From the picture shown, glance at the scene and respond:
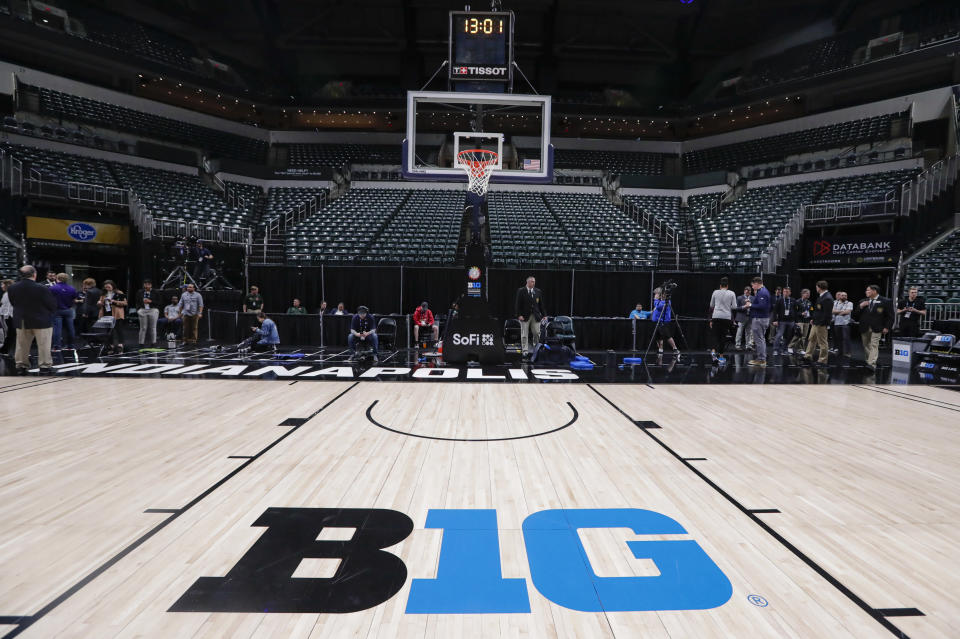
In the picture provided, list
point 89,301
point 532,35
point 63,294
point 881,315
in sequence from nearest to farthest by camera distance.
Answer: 1. point 63,294
2. point 881,315
3. point 89,301
4. point 532,35

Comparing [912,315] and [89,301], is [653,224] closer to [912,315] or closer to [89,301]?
[912,315]

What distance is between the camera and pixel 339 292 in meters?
13.3

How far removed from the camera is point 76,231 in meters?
15.9

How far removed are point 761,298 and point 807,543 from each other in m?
7.15

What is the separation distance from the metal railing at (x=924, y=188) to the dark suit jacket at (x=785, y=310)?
7216 mm

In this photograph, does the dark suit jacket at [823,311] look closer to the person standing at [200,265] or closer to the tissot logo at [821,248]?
the tissot logo at [821,248]

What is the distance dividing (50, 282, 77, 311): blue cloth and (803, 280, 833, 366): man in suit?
46.0 feet

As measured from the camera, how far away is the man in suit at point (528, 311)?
379 inches

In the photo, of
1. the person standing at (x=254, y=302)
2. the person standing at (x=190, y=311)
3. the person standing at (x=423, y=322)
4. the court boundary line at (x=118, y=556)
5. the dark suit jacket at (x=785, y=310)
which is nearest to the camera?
the court boundary line at (x=118, y=556)

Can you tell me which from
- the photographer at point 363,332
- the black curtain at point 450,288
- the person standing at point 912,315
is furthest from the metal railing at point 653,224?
the photographer at point 363,332

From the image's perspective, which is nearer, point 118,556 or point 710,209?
point 118,556

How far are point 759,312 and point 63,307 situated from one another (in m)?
13.0

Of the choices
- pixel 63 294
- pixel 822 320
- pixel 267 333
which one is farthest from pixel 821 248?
pixel 63 294

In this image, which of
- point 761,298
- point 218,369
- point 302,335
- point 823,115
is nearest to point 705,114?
point 823,115
